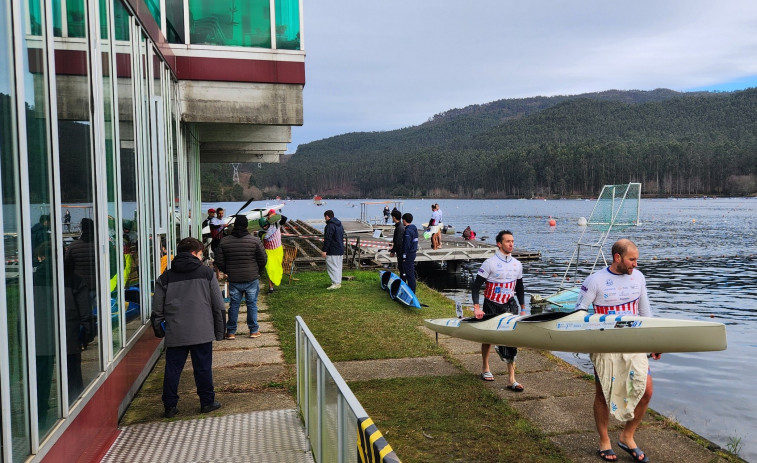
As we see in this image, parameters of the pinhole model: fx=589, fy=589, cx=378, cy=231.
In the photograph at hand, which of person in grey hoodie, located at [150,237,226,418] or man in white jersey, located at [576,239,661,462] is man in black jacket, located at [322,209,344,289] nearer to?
person in grey hoodie, located at [150,237,226,418]

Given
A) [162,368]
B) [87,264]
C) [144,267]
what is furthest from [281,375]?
[87,264]

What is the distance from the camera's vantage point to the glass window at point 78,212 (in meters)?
4.22

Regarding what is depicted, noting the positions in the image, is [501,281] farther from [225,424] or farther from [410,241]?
[410,241]

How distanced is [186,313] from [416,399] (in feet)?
9.05

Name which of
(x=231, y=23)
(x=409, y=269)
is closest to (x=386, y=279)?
(x=409, y=269)

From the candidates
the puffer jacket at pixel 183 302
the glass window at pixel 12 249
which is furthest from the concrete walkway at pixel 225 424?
the glass window at pixel 12 249

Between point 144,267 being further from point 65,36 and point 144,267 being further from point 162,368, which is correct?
point 65,36

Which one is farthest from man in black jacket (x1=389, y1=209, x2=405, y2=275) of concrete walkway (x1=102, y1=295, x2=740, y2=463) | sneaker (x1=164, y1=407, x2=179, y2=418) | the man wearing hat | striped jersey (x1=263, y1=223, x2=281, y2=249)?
sneaker (x1=164, y1=407, x2=179, y2=418)

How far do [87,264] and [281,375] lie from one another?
11.0 ft

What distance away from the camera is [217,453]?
4977 mm

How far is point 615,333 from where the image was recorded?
5.10 metres

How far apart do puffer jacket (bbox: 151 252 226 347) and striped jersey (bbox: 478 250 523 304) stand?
10.9ft

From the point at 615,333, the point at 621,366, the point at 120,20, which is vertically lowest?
the point at 621,366

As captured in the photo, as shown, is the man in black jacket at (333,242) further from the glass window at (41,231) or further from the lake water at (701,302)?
the glass window at (41,231)
